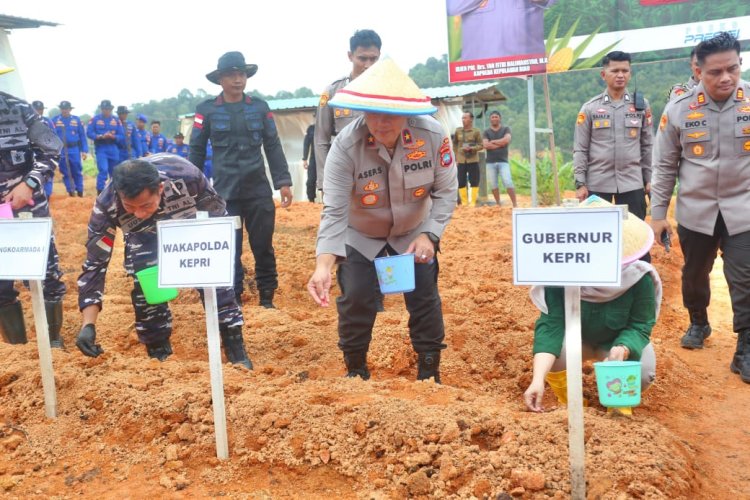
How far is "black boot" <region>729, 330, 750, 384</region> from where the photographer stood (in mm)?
3766

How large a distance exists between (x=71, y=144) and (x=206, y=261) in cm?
1251

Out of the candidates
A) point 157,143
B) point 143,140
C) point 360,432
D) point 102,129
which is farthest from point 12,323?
point 157,143

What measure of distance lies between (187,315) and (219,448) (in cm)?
289

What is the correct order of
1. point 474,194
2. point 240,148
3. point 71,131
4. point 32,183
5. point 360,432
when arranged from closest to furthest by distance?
point 360,432 → point 32,183 → point 240,148 → point 474,194 → point 71,131

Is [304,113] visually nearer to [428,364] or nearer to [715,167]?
[715,167]

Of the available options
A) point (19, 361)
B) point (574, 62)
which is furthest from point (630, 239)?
point (574, 62)

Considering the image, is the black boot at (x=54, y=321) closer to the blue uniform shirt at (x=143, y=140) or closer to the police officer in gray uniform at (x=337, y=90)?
the police officer in gray uniform at (x=337, y=90)

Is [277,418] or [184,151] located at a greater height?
[184,151]

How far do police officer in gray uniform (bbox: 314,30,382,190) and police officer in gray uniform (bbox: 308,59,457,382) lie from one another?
1.41 meters

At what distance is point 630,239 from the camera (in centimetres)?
276

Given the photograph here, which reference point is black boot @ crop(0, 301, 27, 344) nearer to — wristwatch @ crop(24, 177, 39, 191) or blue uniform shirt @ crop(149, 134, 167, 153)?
wristwatch @ crop(24, 177, 39, 191)

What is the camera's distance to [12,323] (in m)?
4.25

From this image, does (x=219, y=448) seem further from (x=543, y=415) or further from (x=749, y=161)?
(x=749, y=161)

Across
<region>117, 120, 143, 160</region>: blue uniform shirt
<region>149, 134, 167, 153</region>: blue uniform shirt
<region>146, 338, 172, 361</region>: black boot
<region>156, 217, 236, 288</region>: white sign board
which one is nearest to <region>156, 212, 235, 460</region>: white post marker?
<region>156, 217, 236, 288</region>: white sign board
